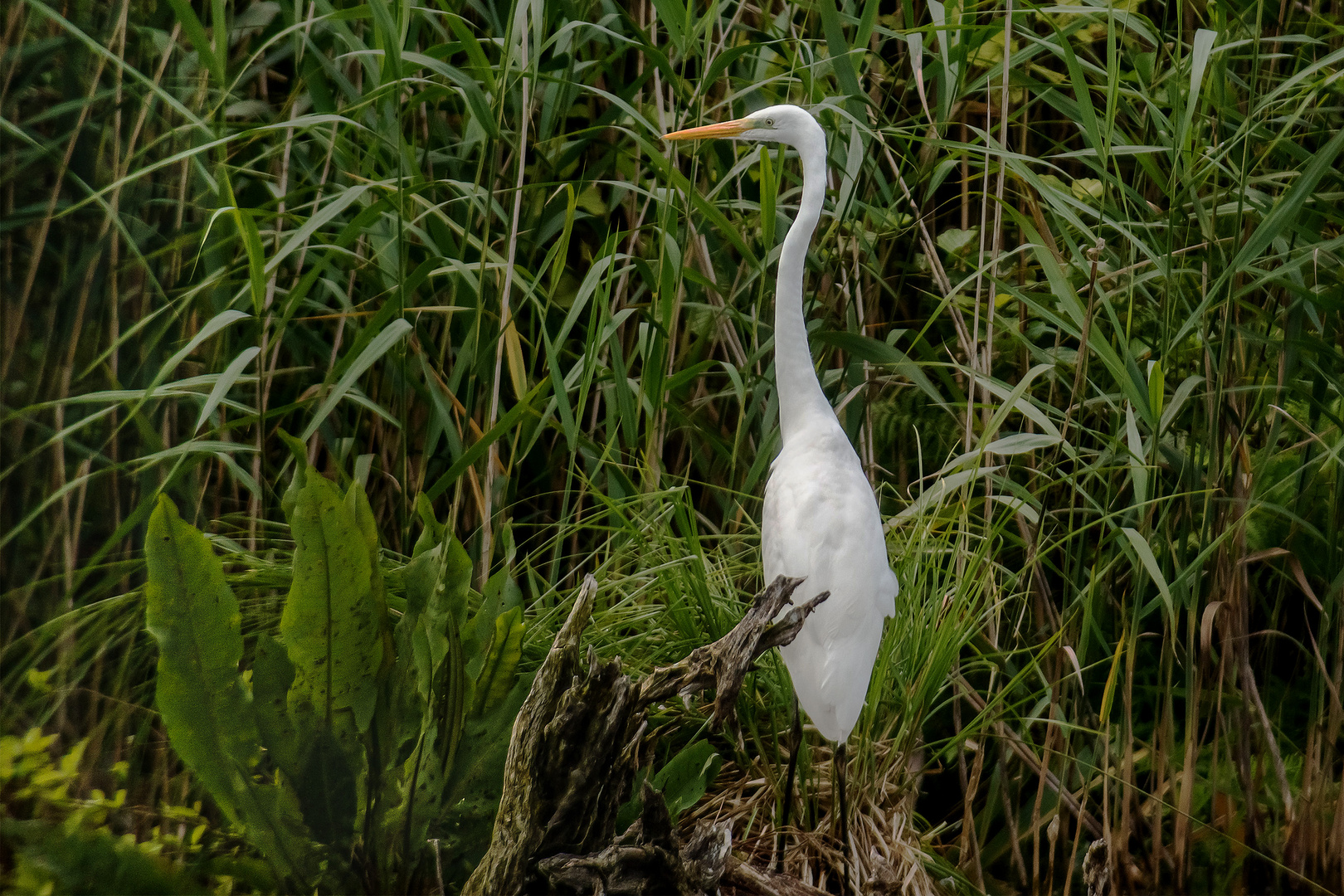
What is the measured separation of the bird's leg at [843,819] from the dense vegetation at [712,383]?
2 centimetres

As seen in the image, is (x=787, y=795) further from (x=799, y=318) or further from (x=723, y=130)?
(x=723, y=130)

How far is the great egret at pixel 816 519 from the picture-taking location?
3.35 ft

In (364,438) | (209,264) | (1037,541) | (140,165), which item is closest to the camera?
(140,165)

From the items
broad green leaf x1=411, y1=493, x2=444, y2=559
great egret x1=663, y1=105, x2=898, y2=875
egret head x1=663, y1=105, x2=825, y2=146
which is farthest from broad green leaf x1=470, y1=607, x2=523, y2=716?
egret head x1=663, y1=105, x2=825, y2=146

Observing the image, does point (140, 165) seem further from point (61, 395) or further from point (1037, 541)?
point (1037, 541)

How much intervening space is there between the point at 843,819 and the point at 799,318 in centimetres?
49

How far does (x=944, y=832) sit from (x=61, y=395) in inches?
48.0

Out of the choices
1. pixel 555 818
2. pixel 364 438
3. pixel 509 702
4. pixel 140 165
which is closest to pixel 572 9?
pixel 140 165

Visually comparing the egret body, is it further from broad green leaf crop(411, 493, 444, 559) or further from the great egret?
broad green leaf crop(411, 493, 444, 559)

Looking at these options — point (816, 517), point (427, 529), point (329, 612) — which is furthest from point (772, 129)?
point (329, 612)

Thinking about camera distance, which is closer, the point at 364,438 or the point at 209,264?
the point at 209,264

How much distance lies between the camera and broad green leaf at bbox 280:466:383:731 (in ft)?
2.98

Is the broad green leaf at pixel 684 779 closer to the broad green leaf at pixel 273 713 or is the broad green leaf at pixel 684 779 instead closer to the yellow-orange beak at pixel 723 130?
the broad green leaf at pixel 273 713

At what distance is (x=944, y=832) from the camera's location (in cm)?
154
